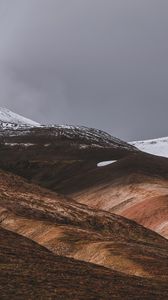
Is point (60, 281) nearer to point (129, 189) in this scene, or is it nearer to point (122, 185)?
point (129, 189)

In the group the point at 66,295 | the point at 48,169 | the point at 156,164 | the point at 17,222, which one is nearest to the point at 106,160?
the point at 48,169

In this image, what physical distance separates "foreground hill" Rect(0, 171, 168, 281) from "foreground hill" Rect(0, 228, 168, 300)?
183 inches

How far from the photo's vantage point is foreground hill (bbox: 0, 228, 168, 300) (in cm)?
2916

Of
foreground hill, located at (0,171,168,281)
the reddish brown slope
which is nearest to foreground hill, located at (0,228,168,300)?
foreground hill, located at (0,171,168,281)

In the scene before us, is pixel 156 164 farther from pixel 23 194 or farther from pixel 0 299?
pixel 0 299

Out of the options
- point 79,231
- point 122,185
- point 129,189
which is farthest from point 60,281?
point 122,185

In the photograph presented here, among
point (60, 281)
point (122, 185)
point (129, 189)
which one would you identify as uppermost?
point (122, 185)

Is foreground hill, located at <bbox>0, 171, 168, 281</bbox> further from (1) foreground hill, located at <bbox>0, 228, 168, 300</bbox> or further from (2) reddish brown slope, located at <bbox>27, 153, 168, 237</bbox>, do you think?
(2) reddish brown slope, located at <bbox>27, 153, 168, 237</bbox>

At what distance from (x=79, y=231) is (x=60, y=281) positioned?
2979 cm

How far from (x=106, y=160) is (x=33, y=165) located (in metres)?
18.7

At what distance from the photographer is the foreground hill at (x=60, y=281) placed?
29.2 meters

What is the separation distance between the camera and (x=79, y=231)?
62.3 m

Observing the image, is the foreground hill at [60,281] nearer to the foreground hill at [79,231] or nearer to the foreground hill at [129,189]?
the foreground hill at [79,231]

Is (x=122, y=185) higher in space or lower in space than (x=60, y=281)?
higher
